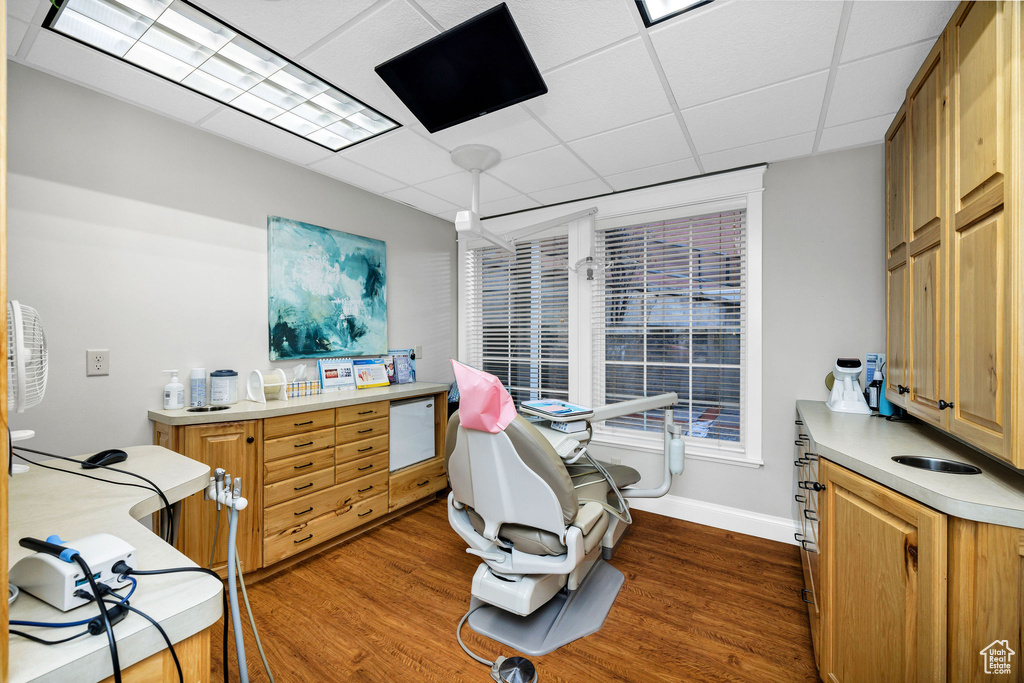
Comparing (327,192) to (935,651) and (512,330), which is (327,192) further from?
(935,651)

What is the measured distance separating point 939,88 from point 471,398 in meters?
2.05

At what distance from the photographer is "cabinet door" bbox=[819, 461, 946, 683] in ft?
3.49

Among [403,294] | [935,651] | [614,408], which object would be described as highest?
[403,294]

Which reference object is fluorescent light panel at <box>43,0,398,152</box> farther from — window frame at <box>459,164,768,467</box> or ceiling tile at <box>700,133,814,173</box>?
ceiling tile at <box>700,133,814,173</box>

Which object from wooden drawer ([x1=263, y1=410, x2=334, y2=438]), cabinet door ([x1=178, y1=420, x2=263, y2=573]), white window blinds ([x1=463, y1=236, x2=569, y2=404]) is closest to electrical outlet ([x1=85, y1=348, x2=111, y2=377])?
cabinet door ([x1=178, y1=420, x2=263, y2=573])

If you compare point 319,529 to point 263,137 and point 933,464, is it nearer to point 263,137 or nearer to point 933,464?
point 263,137

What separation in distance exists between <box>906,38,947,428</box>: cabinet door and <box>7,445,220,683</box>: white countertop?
2180 mm

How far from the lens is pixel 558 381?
3.76 m

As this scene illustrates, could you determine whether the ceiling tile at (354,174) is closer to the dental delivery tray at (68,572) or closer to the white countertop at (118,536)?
the white countertop at (118,536)

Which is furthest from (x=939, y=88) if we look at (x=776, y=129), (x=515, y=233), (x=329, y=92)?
(x=329, y=92)

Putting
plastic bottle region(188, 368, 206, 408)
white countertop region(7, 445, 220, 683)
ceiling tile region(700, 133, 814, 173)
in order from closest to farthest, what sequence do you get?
white countertop region(7, 445, 220, 683)
plastic bottle region(188, 368, 206, 408)
ceiling tile region(700, 133, 814, 173)

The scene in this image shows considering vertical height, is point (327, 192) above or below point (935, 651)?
above

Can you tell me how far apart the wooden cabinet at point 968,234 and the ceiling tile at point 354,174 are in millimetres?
2956

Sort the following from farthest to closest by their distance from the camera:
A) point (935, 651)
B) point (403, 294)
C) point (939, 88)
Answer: point (403, 294)
point (939, 88)
point (935, 651)
